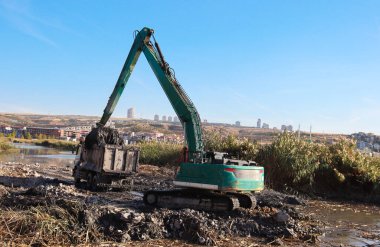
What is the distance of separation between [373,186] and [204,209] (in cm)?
1139

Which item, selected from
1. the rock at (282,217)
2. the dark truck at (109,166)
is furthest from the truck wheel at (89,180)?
the rock at (282,217)

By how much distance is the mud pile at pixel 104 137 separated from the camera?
16.5m

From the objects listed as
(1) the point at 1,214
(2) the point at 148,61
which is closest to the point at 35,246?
(1) the point at 1,214

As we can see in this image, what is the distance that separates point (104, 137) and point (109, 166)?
1.63m

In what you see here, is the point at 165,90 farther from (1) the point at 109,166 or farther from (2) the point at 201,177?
(2) the point at 201,177

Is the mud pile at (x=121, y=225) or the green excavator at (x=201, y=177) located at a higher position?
the green excavator at (x=201, y=177)

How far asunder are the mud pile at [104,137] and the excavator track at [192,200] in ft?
16.3

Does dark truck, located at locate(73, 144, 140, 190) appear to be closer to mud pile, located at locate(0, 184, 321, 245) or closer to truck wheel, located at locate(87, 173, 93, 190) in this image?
truck wheel, located at locate(87, 173, 93, 190)

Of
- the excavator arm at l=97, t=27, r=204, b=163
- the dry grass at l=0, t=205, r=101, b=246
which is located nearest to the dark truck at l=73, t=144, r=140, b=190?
the excavator arm at l=97, t=27, r=204, b=163

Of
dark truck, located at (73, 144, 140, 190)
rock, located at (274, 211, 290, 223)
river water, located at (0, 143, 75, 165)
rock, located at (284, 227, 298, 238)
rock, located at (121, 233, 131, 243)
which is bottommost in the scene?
Result: river water, located at (0, 143, 75, 165)

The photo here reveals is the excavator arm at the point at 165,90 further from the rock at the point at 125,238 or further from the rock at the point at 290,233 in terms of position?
the rock at the point at 125,238

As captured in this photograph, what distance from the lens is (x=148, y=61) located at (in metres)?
16.2

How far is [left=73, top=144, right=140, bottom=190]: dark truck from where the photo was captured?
50.9 ft

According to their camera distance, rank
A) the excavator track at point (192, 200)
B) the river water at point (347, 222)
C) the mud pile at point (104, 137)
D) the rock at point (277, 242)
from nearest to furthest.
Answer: the rock at point (277, 242) → the river water at point (347, 222) → the excavator track at point (192, 200) → the mud pile at point (104, 137)
